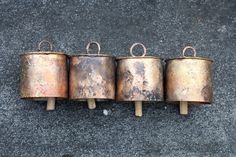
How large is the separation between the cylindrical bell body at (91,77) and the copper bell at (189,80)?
13.6 inches

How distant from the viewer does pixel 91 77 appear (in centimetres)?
282

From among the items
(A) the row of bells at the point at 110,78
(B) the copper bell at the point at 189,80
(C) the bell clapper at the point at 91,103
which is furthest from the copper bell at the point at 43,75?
(B) the copper bell at the point at 189,80

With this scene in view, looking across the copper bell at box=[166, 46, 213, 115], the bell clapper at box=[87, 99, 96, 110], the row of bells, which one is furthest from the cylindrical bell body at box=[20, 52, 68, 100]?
the copper bell at box=[166, 46, 213, 115]

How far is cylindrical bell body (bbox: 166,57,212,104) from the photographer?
2.85 meters

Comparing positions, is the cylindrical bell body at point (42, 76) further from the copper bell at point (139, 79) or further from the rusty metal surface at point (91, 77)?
the copper bell at point (139, 79)

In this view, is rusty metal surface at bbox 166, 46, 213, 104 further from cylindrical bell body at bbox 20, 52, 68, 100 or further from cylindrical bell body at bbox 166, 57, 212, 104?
cylindrical bell body at bbox 20, 52, 68, 100

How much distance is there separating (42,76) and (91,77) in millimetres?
Result: 265

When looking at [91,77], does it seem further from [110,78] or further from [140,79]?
[140,79]

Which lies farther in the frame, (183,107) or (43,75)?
(183,107)

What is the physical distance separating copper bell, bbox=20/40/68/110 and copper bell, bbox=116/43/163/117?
0.33 meters

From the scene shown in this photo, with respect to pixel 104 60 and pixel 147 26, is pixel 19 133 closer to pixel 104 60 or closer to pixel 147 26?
pixel 104 60

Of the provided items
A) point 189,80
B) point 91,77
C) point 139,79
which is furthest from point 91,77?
point 189,80

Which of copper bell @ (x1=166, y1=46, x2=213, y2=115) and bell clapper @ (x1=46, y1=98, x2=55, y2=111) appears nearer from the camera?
copper bell @ (x1=166, y1=46, x2=213, y2=115)

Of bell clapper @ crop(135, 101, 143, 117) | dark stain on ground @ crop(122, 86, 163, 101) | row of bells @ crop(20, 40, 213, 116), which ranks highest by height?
row of bells @ crop(20, 40, 213, 116)
